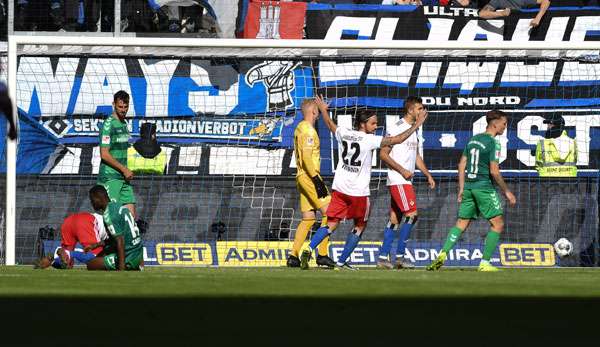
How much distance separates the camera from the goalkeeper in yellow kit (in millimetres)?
15430

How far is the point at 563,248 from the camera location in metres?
19.3

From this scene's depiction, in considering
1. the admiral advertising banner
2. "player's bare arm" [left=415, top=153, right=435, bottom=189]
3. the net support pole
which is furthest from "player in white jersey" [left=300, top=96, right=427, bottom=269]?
the net support pole

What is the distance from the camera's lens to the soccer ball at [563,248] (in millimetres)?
19312

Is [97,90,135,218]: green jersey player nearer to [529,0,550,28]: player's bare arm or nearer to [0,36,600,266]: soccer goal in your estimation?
[0,36,600,266]: soccer goal

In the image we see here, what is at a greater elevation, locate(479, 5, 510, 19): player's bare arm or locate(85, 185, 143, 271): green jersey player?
locate(479, 5, 510, 19): player's bare arm

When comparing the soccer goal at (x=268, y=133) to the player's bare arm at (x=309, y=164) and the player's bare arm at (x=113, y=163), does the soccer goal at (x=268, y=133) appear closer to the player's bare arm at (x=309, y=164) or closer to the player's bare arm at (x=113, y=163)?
the player's bare arm at (x=309, y=164)

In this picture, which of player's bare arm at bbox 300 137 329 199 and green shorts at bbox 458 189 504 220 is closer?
green shorts at bbox 458 189 504 220

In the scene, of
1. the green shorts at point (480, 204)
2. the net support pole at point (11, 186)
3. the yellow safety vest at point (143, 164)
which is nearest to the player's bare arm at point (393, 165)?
the green shorts at point (480, 204)

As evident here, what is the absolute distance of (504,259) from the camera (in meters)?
19.5
